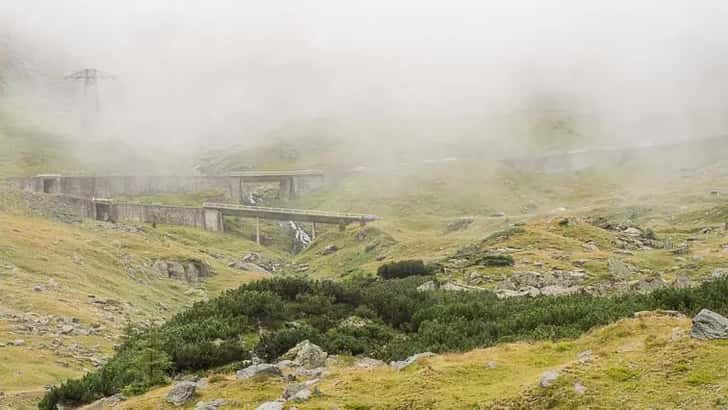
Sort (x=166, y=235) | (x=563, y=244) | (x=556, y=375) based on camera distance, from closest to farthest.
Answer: (x=556, y=375) < (x=563, y=244) < (x=166, y=235)

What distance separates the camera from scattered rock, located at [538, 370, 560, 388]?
17370 millimetres

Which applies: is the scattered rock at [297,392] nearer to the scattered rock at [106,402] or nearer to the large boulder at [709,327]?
the scattered rock at [106,402]

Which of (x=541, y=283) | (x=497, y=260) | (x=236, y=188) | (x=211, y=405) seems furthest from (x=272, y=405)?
(x=236, y=188)

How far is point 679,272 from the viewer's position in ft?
146

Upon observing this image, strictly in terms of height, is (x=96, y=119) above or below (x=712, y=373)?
above

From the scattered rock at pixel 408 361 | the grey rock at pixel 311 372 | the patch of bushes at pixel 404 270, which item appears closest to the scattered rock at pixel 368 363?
the scattered rock at pixel 408 361

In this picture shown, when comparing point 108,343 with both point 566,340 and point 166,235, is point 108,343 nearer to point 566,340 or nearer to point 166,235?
point 566,340

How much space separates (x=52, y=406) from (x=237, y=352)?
17.8 feet

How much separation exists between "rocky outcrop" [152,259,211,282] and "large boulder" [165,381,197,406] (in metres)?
51.3

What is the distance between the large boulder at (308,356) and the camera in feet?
74.9

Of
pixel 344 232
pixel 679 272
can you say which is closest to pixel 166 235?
pixel 344 232

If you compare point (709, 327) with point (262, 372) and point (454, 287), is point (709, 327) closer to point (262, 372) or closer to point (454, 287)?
point (262, 372)

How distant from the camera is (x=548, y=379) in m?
17.5

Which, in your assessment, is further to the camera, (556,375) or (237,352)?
(237,352)
